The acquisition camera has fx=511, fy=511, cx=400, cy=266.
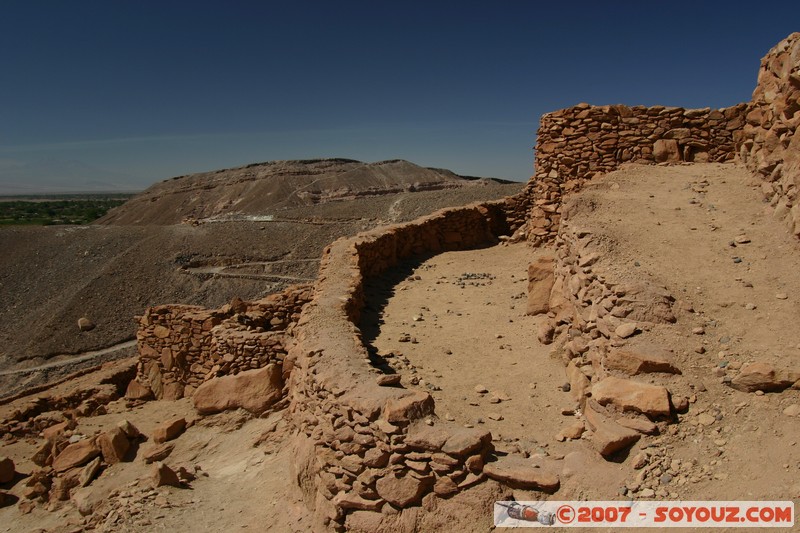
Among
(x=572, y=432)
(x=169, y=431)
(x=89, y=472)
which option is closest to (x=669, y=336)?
(x=572, y=432)

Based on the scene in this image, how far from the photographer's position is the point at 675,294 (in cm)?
554

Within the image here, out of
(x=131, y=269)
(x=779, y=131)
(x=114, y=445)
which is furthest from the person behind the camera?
(x=131, y=269)

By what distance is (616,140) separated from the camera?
34.2 ft

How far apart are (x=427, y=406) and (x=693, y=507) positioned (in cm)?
209

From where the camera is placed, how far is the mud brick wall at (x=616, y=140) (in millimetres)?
9797

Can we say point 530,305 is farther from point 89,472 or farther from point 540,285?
point 89,472

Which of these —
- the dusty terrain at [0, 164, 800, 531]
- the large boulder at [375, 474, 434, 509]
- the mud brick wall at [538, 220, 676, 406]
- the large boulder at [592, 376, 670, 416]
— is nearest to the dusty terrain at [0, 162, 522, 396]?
the dusty terrain at [0, 164, 800, 531]

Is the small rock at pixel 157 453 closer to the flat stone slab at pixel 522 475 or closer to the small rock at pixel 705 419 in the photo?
the flat stone slab at pixel 522 475

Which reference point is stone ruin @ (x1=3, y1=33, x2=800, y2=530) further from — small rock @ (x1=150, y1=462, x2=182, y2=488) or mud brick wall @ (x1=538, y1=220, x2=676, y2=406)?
small rock @ (x1=150, y1=462, x2=182, y2=488)

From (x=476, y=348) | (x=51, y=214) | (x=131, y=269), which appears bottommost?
(x=131, y=269)

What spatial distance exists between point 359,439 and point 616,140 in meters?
8.61

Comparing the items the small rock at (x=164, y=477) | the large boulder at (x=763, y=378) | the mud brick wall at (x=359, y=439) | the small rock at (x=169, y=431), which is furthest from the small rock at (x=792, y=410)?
the small rock at (x=169, y=431)

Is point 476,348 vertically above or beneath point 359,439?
above

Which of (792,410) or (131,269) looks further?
(131,269)
